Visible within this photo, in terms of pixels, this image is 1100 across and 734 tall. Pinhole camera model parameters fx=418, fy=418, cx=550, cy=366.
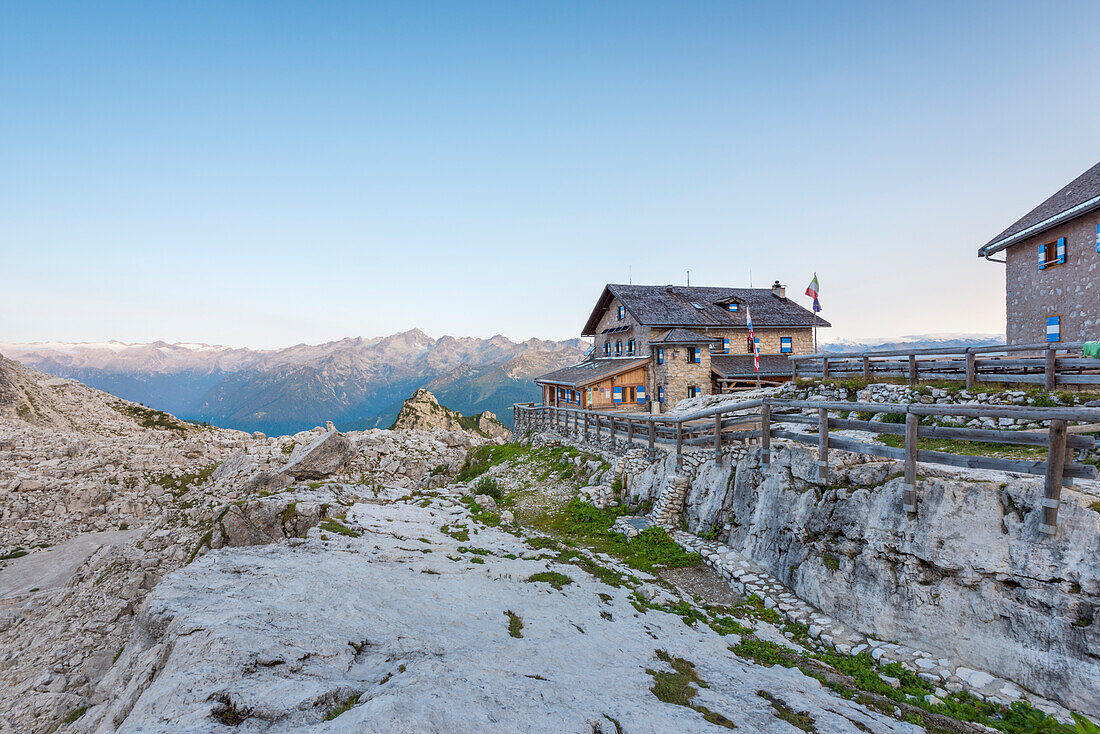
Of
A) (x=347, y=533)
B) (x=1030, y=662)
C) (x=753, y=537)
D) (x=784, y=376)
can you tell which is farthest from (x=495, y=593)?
(x=784, y=376)

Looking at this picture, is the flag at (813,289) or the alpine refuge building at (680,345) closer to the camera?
the flag at (813,289)

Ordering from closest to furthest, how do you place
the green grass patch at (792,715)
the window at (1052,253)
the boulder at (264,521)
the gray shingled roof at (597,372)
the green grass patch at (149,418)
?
the green grass patch at (792,715) < the boulder at (264,521) < the window at (1052,253) < the gray shingled roof at (597,372) < the green grass patch at (149,418)

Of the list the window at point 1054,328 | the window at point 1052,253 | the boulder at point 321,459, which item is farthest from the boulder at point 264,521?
the window at point 1052,253

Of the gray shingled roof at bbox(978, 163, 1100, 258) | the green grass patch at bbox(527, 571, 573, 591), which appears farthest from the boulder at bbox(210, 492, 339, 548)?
the gray shingled roof at bbox(978, 163, 1100, 258)

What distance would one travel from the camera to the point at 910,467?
7.78m

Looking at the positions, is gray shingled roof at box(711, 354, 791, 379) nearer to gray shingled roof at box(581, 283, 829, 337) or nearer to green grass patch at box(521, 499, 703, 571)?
gray shingled roof at box(581, 283, 829, 337)

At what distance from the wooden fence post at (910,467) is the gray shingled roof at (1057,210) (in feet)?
50.4

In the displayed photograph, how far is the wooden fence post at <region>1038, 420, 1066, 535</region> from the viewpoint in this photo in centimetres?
609

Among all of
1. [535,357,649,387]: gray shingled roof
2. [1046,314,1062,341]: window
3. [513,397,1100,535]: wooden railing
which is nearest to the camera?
[513,397,1100,535]: wooden railing

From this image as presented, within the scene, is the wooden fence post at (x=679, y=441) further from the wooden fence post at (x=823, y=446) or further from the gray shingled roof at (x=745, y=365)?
the gray shingled roof at (x=745, y=365)

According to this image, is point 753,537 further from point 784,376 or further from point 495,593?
point 784,376

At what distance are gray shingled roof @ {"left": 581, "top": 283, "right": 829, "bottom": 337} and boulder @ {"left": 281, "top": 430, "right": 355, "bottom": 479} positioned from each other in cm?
2141

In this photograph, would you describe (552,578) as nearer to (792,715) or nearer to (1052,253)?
(792,715)

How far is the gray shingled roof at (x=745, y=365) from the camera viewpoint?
99.8 feet
